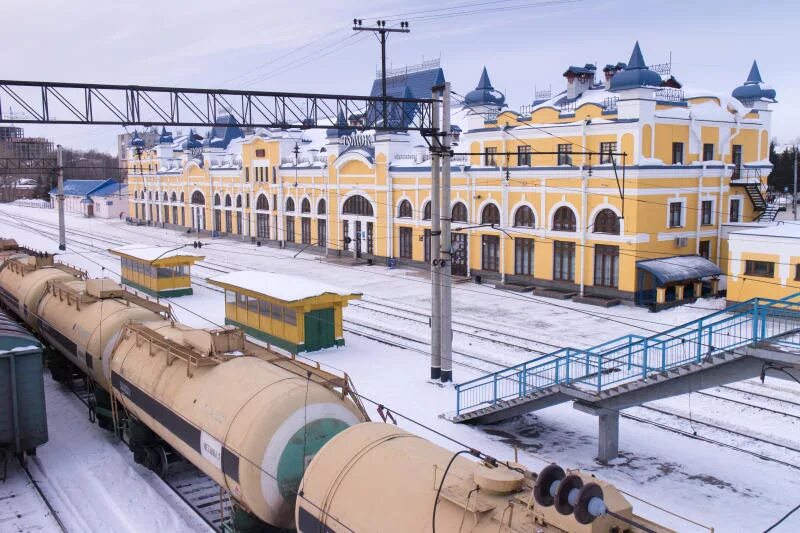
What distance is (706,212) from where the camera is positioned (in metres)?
37.8

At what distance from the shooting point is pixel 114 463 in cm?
1691

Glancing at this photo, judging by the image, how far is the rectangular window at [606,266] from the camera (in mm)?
35531

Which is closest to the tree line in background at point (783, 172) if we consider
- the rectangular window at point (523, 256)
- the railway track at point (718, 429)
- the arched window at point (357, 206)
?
the arched window at point (357, 206)

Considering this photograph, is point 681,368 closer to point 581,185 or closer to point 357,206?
point 581,185

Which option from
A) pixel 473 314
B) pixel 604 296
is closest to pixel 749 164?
pixel 604 296

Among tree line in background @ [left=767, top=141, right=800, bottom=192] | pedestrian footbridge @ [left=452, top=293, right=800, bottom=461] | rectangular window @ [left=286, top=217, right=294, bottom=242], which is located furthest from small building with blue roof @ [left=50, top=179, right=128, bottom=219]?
pedestrian footbridge @ [left=452, top=293, right=800, bottom=461]

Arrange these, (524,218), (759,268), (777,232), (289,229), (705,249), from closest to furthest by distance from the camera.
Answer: (777,232), (759,268), (705,249), (524,218), (289,229)

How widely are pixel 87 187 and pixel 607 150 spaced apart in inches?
3828

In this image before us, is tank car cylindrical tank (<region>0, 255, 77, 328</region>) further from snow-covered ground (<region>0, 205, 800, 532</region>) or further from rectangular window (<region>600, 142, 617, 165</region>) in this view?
rectangular window (<region>600, 142, 617, 165</region>)

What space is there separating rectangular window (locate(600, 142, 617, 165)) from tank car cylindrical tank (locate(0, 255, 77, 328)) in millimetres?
24534

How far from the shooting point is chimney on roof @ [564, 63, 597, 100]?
43438 mm

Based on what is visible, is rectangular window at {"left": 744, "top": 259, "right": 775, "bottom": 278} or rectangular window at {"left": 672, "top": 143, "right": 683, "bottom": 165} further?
rectangular window at {"left": 672, "top": 143, "right": 683, "bottom": 165}

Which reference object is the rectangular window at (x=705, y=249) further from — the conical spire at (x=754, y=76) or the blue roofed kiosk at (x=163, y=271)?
the blue roofed kiosk at (x=163, y=271)

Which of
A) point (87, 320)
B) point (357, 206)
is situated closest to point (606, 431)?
point (87, 320)
